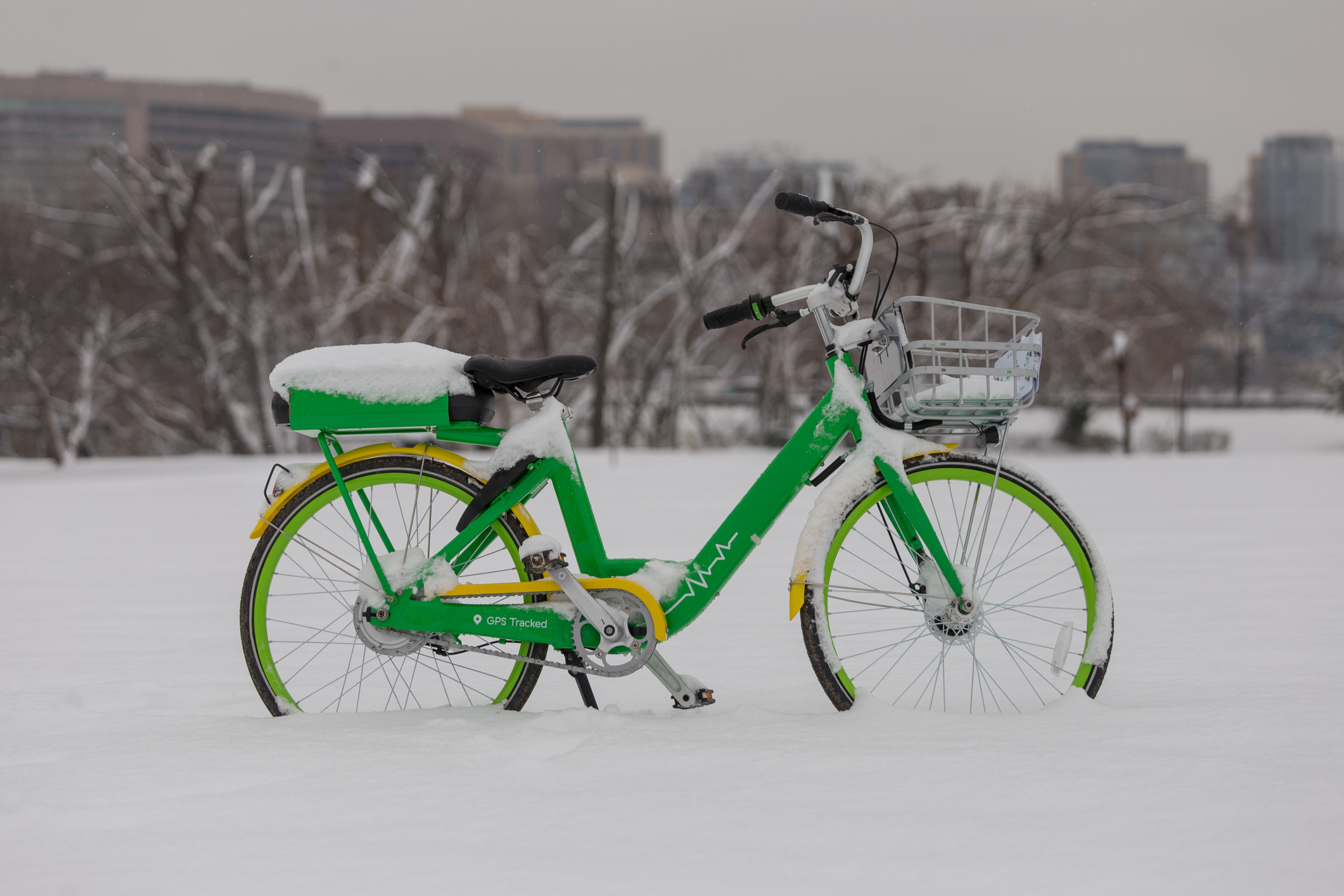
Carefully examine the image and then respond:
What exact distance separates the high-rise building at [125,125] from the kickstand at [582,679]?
72.2 ft

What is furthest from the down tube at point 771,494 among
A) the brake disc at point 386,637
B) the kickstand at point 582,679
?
the brake disc at point 386,637

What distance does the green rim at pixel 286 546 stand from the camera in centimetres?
301

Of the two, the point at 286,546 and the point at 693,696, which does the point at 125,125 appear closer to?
the point at 286,546

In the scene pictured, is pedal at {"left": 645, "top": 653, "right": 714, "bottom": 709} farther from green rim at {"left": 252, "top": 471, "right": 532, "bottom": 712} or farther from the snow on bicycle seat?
the snow on bicycle seat

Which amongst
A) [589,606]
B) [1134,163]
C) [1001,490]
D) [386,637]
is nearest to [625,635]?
[589,606]

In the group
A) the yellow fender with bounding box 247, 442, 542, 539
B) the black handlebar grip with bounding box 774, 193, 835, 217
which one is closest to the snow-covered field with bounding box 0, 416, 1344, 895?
the yellow fender with bounding box 247, 442, 542, 539

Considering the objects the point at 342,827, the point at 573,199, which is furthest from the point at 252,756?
the point at 573,199

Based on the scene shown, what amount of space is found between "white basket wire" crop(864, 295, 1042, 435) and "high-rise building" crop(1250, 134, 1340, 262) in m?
58.8

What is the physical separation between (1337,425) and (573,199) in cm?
1759

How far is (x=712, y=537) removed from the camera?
9.82 ft

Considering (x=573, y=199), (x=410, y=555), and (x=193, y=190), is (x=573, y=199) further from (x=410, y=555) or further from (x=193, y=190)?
(x=410, y=555)

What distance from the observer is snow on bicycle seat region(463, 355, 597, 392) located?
113 inches

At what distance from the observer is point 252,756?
2.74 m

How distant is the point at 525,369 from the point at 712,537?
60 centimetres
